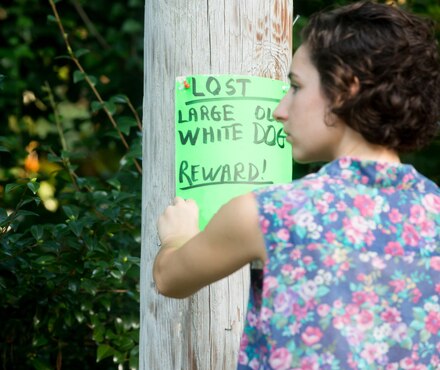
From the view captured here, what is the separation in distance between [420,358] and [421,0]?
3.64 m

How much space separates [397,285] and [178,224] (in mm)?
534

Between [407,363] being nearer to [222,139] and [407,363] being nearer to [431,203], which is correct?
[431,203]

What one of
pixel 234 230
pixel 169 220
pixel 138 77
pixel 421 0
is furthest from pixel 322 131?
pixel 138 77


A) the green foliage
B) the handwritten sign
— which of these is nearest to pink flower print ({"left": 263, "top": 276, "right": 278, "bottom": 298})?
the handwritten sign

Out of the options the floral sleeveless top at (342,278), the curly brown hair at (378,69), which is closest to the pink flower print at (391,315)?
the floral sleeveless top at (342,278)

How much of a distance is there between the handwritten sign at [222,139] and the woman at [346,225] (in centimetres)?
46

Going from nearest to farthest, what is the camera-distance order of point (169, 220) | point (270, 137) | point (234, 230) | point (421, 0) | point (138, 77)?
point (234, 230), point (169, 220), point (270, 137), point (421, 0), point (138, 77)

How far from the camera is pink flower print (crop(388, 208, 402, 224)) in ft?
6.29

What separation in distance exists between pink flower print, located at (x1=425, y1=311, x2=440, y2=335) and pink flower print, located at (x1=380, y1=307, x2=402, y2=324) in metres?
0.07

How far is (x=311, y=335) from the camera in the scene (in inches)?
74.0

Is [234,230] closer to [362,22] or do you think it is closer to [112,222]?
[362,22]

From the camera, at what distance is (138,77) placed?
19.0 ft

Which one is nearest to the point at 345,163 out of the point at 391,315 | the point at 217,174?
the point at 391,315

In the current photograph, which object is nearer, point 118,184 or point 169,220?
point 169,220
